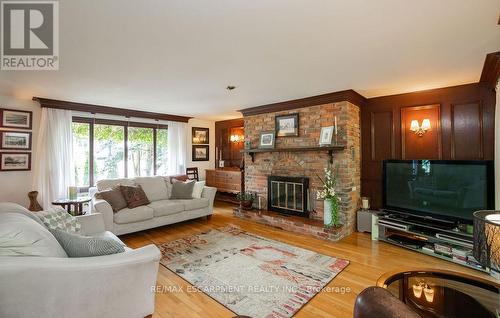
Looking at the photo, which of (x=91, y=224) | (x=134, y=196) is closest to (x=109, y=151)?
(x=134, y=196)

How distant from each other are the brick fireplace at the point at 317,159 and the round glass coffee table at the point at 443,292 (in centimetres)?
188

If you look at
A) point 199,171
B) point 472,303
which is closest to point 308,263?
point 472,303

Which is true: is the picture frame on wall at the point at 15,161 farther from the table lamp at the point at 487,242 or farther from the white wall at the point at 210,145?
the table lamp at the point at 487,242

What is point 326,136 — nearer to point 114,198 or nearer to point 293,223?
point 293,223

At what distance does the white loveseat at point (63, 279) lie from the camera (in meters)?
1.30

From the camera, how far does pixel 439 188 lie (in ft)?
10.7

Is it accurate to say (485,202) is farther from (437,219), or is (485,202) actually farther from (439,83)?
(439,83)

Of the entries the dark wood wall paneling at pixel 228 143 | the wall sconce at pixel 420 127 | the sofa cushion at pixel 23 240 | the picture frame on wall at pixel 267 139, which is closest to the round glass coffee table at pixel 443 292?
the sofa cushion at pixel 23 240

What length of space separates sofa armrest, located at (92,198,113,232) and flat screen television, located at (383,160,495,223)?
4.29 meters

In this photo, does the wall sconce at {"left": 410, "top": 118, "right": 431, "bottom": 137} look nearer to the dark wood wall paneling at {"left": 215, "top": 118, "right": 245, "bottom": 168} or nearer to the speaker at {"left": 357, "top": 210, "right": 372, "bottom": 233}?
the speaker at {"left": 357, "top": 210, "right": 372, "bottom": 233}

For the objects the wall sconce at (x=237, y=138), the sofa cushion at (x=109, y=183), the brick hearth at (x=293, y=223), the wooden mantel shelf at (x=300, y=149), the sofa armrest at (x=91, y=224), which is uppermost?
the wall sconce at (x=237, y=138)

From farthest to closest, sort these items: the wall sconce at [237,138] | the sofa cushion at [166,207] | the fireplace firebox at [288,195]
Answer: the wall sconce at [237,138], the fireplace firebox at [288,195], the sofa cushion at [166,207]

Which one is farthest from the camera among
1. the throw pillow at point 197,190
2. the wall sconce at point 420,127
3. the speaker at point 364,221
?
the throw pillow at point 197,190

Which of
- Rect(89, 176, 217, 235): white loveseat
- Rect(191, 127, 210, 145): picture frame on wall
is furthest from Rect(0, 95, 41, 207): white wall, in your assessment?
Rect(191, 127, 210, 145): picture frame on wall
